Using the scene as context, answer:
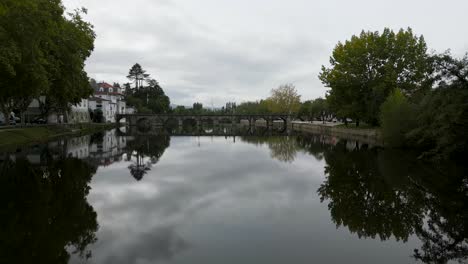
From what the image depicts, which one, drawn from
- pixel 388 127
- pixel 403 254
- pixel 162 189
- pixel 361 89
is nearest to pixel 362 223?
pixel 403 254

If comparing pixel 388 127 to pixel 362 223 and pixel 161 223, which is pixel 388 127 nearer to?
pixel 362 223

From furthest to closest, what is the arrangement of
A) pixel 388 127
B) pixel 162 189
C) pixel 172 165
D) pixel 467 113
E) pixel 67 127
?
1. pixel 67 127
2. pixel 388 127
3. pixel 172 165
4. pixel 467 113
5. pixel 162 189

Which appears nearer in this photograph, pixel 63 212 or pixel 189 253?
pixel 189 253

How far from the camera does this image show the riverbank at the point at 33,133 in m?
38.5

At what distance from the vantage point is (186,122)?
15700 cm

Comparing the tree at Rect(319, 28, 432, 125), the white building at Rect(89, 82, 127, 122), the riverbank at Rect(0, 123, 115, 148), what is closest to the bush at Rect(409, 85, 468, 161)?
the tree at Rect(319, 28, 432, 125)

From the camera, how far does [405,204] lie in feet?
53.2

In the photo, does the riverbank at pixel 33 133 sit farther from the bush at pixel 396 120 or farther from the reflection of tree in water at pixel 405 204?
the bush at pixel 396 120

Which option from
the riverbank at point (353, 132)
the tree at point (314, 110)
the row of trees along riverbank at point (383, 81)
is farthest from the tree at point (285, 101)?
the row of trees along riverbank at point (383, 81)

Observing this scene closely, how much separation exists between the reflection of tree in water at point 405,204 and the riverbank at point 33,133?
29803 millimetres

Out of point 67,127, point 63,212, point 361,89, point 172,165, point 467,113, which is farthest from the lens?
point 67,127

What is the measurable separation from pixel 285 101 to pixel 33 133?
281 ft

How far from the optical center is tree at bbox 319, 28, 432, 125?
5034cm

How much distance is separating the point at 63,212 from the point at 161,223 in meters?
3.70
